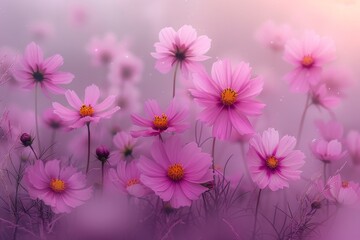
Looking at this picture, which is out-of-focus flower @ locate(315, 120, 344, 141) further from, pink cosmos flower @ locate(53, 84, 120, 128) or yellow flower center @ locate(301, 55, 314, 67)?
pink cosmos flower @ locate(53, 84, 120, 128)

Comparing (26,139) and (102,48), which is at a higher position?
(102,48)

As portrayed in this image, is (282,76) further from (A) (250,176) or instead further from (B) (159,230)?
(B) (159,230)

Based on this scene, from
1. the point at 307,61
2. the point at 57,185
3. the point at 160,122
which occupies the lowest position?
the point at 57,185

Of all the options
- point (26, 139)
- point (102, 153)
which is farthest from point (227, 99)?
point (26, 139)

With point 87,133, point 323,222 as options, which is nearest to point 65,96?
point 87,133

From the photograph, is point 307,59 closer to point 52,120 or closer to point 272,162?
point 272,162

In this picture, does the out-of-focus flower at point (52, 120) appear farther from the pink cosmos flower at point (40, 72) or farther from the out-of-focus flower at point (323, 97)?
the out-of-focus flower at point (323, 97)
